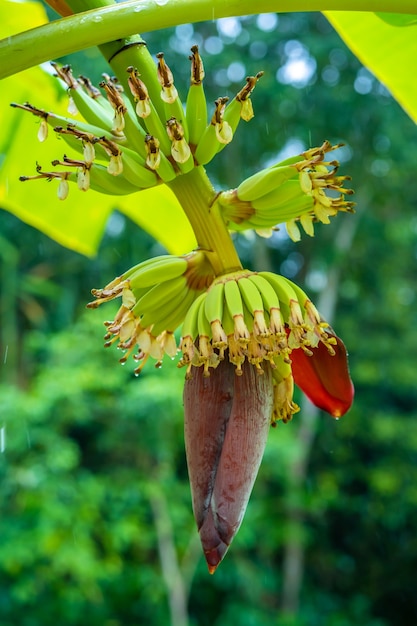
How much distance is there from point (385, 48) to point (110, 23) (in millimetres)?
324

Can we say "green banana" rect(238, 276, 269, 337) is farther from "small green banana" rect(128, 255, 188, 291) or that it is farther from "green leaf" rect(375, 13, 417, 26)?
"green leaf" rect(375, 13, 417, 26)

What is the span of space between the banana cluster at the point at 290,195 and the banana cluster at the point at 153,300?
37 mm

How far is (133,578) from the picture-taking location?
10.4ft

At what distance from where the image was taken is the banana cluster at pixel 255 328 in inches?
13.8

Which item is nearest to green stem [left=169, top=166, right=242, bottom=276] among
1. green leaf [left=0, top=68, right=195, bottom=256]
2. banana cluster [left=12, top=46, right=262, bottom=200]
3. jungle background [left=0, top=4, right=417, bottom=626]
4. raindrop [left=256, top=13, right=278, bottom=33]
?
banana cluster [left=12, top=46, right=262, bottom=200]

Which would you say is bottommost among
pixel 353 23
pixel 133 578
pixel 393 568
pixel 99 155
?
pixel 393 568

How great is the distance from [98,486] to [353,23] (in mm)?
2512

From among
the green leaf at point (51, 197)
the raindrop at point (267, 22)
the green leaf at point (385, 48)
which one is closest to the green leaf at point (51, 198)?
the green leaf at point (51, 197)

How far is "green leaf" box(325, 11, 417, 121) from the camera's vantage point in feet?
1.85

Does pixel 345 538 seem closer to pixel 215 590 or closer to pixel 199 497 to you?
pixel 215 590

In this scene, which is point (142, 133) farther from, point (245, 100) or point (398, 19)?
point (398, 19)

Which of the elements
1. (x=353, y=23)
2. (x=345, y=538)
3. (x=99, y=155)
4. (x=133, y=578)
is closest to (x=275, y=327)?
(x=99, y=155)

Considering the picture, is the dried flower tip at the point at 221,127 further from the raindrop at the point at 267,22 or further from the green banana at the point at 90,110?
the raindrop at the point at 267,22

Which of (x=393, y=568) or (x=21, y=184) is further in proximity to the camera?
(x=393, y=568)
